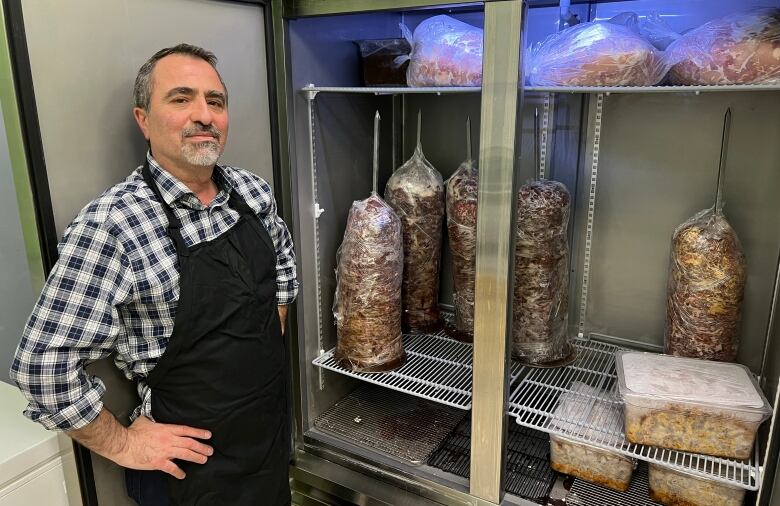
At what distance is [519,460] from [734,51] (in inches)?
49.1

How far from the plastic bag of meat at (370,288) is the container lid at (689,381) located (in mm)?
680

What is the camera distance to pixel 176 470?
1300 mm

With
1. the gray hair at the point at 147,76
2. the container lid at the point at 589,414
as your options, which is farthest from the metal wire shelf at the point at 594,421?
the gray hair at the point at 147,76

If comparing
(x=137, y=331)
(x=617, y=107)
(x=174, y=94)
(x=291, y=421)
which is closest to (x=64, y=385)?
(x=137, y=331)

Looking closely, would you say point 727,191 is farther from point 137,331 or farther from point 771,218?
point 137,331

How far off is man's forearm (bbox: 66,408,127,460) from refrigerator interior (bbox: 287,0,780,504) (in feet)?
2.24

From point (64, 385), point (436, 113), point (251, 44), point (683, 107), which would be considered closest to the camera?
point (64, 385)

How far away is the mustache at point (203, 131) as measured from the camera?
1273mm

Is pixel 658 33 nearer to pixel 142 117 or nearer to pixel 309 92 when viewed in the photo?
pixel 309 92

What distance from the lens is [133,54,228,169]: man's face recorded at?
4.15 feet

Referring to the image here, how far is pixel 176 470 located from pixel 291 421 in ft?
2.07

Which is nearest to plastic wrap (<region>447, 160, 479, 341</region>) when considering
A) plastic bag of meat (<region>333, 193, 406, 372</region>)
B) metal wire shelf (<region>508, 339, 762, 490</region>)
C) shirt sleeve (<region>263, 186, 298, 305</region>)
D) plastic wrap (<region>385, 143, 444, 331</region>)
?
plastic wrap (<region>385, 143, 444, 331</region>)

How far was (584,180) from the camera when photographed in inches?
74.6

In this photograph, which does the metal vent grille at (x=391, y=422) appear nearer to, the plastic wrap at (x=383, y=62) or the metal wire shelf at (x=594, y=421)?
the metal wire shelf at (x=594, y=421)
